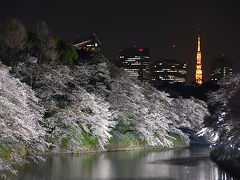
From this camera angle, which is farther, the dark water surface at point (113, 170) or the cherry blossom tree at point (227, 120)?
the cherry blossom tree at point (227, 120)

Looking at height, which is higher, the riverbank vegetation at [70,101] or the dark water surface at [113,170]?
the riverbank vegetation at [70,101]

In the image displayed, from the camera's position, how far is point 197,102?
261 ft

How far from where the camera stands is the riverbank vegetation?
1334 inches

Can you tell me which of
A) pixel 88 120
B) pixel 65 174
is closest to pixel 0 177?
pixel 65 174

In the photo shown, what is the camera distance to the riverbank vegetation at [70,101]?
33.9m

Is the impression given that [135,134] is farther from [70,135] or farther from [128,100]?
[70,135]

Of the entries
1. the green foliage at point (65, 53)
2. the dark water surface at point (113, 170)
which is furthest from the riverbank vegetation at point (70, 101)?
the dark water surface at point (113, 170)

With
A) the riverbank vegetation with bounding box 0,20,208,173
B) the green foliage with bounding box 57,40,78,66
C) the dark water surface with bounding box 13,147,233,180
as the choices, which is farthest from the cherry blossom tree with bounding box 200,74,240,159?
the green foliage with bounding box 57,40,78,66

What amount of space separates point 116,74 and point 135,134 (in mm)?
7715

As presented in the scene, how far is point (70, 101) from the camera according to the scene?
41.8m

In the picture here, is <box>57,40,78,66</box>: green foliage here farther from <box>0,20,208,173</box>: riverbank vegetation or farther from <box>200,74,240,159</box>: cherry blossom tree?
<box>200,74,240,159</box>: cherry blossom tree

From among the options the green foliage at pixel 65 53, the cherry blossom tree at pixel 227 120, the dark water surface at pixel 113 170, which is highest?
the green foliage at pixel 65 53

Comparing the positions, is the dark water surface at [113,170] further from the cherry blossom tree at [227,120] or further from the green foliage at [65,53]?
the green foliage at [65,53]

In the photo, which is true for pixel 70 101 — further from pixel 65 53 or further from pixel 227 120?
pixel 227 120
